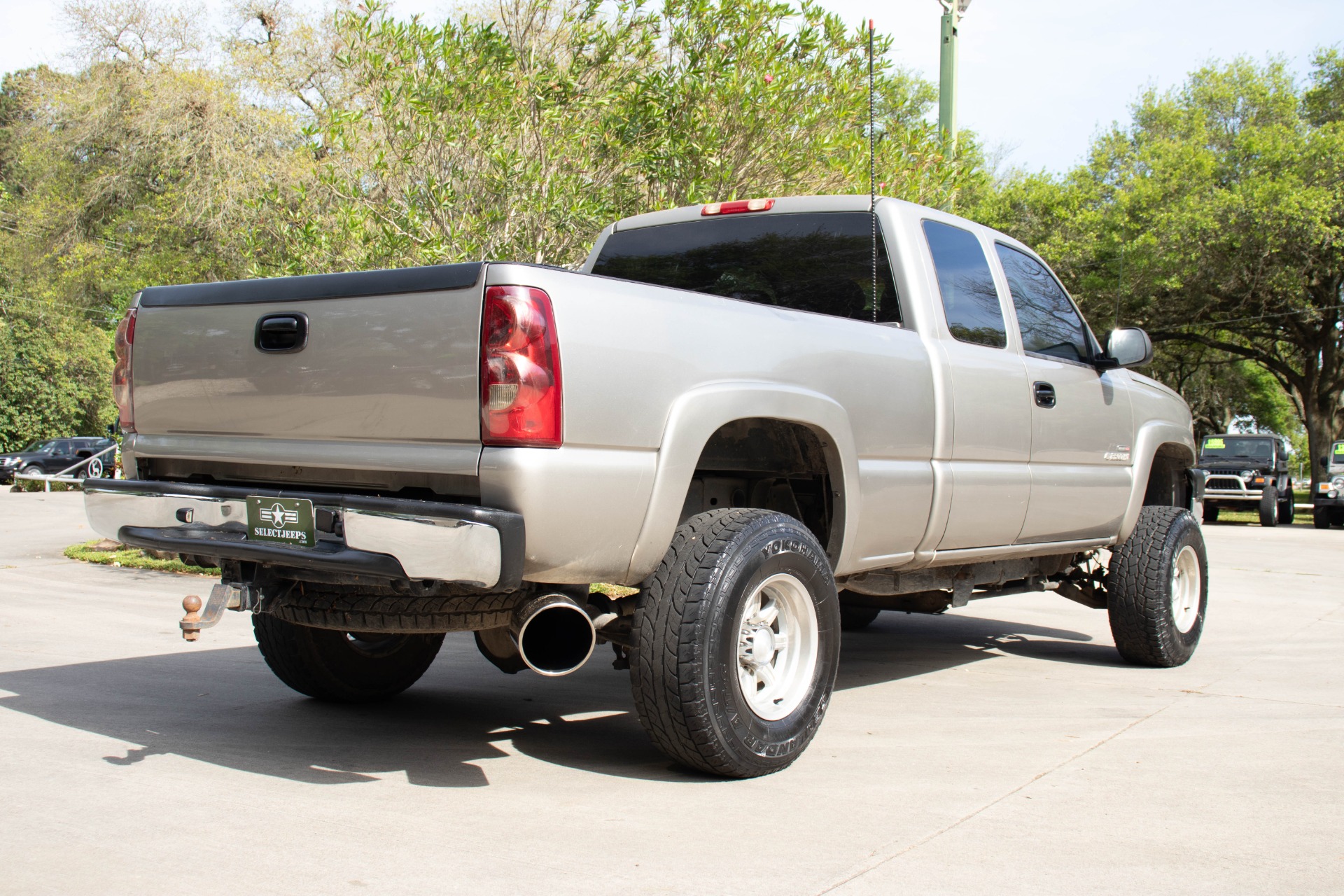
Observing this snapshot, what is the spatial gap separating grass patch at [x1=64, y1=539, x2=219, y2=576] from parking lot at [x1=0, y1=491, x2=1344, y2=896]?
3846mm

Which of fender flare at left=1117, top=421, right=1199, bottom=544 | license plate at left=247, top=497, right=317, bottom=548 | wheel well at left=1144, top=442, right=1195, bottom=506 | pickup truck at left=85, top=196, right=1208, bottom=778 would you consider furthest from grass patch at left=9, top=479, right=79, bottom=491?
license plate at left=247, top=497, right=317, bottom=548

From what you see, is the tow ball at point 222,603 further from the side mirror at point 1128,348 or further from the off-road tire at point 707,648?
the side mirror at point 1128,348

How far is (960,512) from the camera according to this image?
16.7ft

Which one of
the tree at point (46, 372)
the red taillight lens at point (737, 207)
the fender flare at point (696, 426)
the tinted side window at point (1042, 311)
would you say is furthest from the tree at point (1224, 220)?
the tree at point (46, 372)

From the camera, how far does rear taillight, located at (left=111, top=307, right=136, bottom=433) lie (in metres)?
4.29

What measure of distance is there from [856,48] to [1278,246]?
18.6 m

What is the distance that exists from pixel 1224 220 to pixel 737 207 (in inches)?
884

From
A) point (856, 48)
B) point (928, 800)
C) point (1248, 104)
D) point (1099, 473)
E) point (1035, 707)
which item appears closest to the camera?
point (928, 800)

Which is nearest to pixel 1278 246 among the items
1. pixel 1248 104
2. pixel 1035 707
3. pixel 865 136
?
pixel 1248 104

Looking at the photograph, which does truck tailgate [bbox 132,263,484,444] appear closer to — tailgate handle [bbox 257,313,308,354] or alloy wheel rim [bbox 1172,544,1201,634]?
tailgate handle [bbox 257,313,308,354]

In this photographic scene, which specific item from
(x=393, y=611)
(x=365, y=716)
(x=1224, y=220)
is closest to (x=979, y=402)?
(x=393, y=611)

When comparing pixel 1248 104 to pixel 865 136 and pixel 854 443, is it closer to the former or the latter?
pixel 865 136

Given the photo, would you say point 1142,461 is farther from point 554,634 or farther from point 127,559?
point 127,559

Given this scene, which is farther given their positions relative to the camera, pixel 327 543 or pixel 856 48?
pixel 856 48
